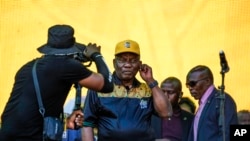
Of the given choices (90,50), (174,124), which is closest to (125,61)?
(90,50)

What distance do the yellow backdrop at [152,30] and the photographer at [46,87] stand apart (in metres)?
3.49

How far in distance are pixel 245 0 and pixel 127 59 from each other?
8.58 feet

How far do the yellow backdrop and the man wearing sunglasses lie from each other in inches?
63.9

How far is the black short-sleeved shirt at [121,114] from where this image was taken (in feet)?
25.1

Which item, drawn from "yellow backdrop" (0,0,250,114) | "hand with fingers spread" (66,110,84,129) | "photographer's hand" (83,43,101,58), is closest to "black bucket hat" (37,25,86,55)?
"photographer's hand" (83,43,101,58)

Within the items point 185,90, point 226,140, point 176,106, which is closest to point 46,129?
point 226,140

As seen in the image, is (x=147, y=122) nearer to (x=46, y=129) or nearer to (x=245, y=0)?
(x=46, y=129)

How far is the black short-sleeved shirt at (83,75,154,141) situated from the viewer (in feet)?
25.1

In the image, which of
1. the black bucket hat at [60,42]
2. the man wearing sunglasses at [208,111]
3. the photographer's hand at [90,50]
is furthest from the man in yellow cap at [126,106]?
the black bucket hat at [60,42]

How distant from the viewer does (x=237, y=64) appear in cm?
1015

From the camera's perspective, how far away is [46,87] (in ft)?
21.5

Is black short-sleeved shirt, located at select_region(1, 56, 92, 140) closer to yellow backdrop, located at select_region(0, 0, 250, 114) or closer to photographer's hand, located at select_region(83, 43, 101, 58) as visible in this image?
photographer's hand, located at select_region(83, 43, 101, 58)

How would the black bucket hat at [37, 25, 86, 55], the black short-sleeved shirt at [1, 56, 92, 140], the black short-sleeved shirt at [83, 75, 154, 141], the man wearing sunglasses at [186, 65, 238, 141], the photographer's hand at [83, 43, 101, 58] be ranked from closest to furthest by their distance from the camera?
the black short-sleeved shirt at [1, 56, 92, 140], the black bucket hat at [37, 25, 86, 55], the photographer's hand at [83, 43, 101, 58], the black short-sleeved shirt at [83, 75, 154, 141], the man wearing sunglasses at [186, 65, 238, 141]

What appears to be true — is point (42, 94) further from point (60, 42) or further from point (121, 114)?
point (121, 114)
